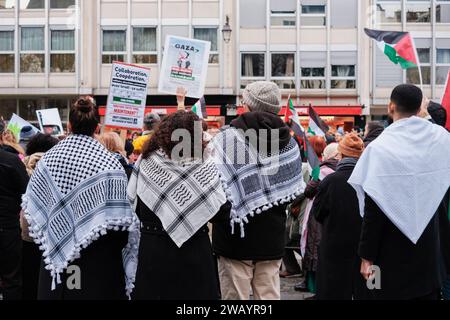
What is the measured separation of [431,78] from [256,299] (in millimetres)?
30867

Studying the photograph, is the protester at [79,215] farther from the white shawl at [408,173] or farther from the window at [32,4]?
→ the window at [32,4]

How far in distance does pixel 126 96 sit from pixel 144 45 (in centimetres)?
2498

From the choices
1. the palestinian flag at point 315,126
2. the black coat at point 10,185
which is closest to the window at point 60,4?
the palestinian flag at point 315,126

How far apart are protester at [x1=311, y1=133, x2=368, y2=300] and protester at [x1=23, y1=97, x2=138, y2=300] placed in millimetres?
2187

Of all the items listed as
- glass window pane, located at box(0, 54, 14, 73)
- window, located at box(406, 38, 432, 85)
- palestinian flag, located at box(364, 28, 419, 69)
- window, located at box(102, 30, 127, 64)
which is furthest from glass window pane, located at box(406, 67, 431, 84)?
palestinian flag, located at box(364, 28, 419, 69)

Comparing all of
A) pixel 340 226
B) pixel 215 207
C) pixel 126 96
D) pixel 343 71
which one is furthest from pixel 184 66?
pixel 343 71

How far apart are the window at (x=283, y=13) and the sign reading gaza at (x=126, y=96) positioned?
2579 cm

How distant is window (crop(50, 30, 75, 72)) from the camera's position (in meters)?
33.6

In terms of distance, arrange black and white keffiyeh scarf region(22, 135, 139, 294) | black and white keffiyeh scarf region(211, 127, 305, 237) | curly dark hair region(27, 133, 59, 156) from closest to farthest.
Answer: black and white keffiyeh scarf region(22, 135, 139, 294) < black and white keffiyeh scarf region(211, 127, 305, 237) < curly dark hair region(27, 133, 59, 156)

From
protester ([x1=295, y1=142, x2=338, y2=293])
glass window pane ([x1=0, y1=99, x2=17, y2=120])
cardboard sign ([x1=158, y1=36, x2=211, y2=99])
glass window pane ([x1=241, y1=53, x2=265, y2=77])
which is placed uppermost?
glass window pane ([x1=241, y1=53, x2=265, y2=77])

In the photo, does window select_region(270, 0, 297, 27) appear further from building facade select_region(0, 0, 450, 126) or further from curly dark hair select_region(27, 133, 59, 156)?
curly dark hair select_region(27, 133, 59, 156)

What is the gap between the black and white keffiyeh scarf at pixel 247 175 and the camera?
16.4 ft

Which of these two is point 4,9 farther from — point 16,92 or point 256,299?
point 256,299

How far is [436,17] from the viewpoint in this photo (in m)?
34.1
